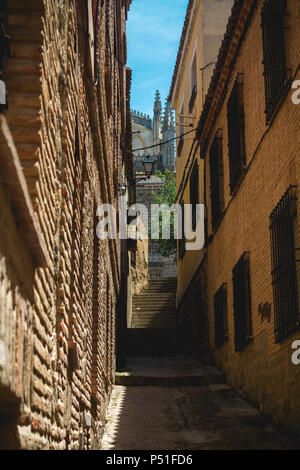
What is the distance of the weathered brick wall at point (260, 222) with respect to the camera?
8383mm

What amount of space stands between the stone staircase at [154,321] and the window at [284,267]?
8478mm

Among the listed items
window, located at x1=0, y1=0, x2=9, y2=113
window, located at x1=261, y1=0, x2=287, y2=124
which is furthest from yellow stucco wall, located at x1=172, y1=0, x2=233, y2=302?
window, located at x1=0, y1=0, x2=9, y2=113

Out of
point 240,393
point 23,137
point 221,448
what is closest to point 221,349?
point 240,393

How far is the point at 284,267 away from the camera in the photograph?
8453mm

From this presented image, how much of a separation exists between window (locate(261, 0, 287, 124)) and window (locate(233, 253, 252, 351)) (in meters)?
2.55

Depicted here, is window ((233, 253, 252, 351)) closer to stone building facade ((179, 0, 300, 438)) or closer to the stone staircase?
stone building facade ((179, 0, 300, 438))

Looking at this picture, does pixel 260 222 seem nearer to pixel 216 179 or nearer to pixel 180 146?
pixel 216 179

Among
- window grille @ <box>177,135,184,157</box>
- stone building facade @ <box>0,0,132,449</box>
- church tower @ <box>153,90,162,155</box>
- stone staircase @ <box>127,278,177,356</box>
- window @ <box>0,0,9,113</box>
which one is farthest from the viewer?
church tower @ <box>153,90,162,155</box>

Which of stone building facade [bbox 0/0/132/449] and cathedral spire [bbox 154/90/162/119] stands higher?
cathedral spire [bbox 154/90/162/119]

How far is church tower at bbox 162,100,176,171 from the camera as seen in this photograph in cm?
7047

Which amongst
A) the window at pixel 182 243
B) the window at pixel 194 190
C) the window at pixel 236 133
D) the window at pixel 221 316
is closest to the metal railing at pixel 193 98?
the window at pixel 194 190

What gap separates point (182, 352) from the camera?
670 inches

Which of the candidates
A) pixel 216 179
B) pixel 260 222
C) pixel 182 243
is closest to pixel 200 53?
pixel 216 179

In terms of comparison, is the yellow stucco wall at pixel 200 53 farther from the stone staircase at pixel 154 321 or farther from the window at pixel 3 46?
the window at pixel 3 46
